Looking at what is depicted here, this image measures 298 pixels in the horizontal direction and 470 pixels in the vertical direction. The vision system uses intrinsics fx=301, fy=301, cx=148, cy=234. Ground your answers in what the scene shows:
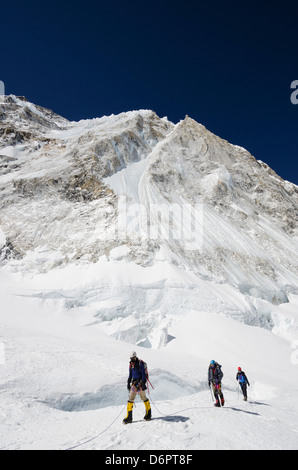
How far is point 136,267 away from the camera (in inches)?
1126

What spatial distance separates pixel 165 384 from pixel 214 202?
3182 centimetres

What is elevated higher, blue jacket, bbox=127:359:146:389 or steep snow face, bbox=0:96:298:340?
steep snow face, bbox=0:96:298:340

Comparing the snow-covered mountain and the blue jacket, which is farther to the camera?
the snow-covered mountain

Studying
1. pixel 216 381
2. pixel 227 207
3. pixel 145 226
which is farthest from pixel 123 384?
pixel 227 207

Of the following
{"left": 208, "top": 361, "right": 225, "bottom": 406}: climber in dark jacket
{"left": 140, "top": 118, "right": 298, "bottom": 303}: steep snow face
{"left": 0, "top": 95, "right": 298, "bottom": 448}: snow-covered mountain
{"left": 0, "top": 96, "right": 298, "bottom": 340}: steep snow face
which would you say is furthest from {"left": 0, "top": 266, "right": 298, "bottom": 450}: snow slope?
{"left": 140, "top": 118, "right": 298, "bottom": 303}: steep snow face

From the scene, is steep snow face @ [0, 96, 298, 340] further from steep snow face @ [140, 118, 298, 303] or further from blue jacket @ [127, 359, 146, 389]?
blue jacket @ [127, 359, 146, 389]

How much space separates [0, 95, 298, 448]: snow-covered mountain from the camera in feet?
47.3

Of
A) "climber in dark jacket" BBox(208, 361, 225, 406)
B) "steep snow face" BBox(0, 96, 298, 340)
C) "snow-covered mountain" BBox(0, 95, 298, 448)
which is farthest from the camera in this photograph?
"steep snow face" BBox(0, 96, 298, 340)

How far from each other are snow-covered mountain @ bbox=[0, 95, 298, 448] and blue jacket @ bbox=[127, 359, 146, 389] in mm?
1654

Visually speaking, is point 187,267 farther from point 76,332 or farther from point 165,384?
point 165,384

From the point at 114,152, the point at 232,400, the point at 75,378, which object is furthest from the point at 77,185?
the point at 232,400

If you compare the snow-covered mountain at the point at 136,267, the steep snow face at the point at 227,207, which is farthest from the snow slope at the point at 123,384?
the steep snow face at the point at 227,207

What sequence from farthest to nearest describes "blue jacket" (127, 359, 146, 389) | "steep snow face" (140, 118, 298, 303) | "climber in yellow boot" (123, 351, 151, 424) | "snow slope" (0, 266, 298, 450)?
"steep snow face" (140, 118, 298, 303), "blue jacket" (127, 359, 146, 389), "climber in yellow boot" (123, 351, 151, 424), "snow slope" (0, 266, 298, 450)

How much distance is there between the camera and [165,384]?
14.5m
